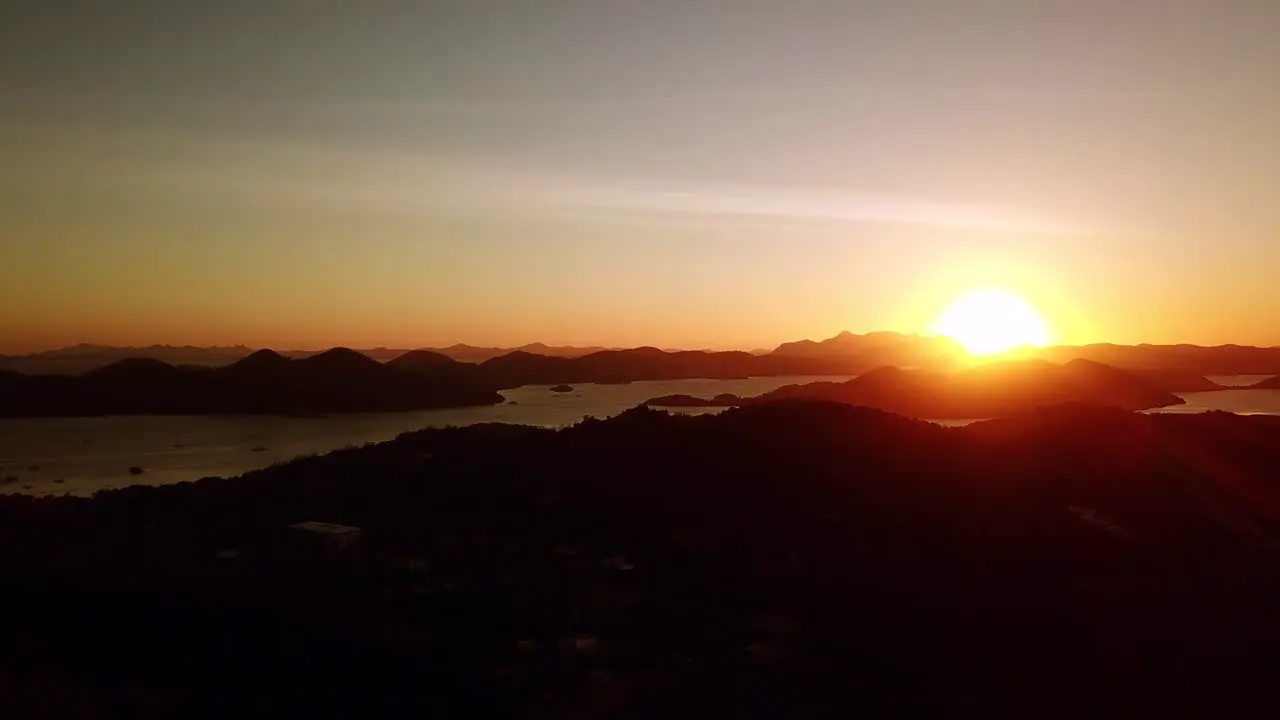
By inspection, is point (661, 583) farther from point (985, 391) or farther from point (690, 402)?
point (985, 391)

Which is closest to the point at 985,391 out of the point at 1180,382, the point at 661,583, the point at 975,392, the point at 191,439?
the point at 975,392

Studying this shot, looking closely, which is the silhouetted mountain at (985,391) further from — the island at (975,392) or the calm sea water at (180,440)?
the calm sea water at (180,440)

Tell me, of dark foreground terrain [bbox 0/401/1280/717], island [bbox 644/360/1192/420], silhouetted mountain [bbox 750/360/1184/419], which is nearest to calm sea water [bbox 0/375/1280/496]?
island [bbox 644/360/1192/420]

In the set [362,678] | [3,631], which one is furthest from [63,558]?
[362,678]

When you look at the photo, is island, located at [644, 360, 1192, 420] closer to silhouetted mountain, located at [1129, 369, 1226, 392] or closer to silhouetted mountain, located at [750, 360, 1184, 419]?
silhouetted mountain, located at [750, 360, 1184, 419]

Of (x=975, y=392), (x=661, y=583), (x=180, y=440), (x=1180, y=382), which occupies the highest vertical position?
(x=975, y=392)

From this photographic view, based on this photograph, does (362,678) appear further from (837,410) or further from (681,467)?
(837,410)
